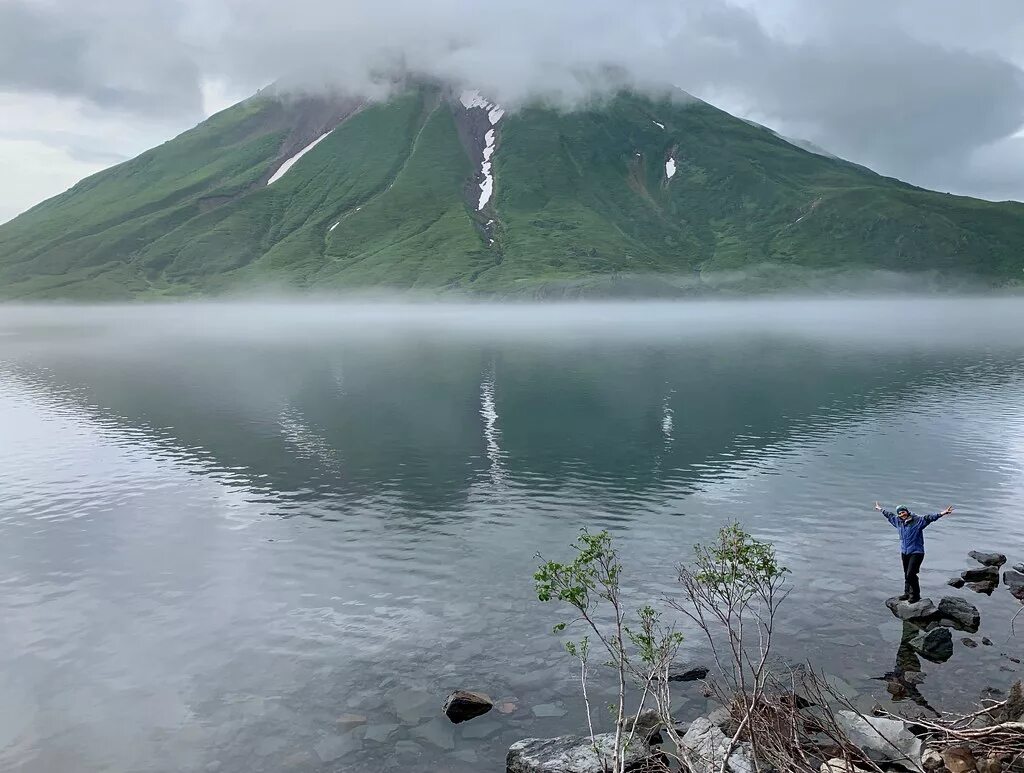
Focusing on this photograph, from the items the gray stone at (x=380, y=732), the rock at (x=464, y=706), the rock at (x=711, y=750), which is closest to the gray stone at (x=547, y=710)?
the rock at (x=464, y=706)

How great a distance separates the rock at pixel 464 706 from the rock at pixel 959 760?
1391cm

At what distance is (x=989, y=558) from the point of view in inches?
1489

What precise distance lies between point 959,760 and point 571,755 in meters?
9.34

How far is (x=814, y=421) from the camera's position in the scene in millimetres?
80750

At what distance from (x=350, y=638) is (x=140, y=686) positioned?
769cm

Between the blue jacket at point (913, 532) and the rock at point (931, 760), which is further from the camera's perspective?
the blue jacket at point (913, 532)

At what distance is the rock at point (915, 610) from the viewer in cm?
3134

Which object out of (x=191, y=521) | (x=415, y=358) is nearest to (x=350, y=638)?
(x=191, y=521)

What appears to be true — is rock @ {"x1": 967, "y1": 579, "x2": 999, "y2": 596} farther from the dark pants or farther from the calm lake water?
the dark pants

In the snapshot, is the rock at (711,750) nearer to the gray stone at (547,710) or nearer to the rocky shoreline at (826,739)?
the rocky shoreline at (826,739)

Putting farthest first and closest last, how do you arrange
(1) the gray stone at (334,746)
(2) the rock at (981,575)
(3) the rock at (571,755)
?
(2) the rock at (981,575) → (1) the gray stone at (334,746) → (3) the rock at (571,755)

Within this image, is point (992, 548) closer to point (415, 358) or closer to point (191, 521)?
point (191, 521)

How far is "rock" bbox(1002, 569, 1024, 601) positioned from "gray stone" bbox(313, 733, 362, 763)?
28.6m

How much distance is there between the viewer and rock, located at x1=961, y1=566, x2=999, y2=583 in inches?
1399
